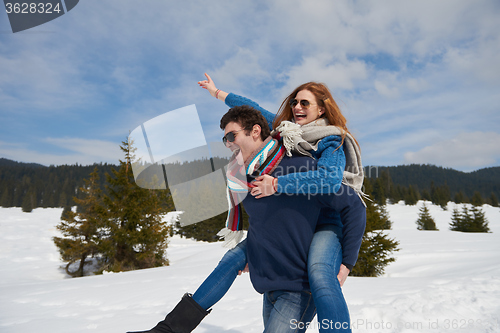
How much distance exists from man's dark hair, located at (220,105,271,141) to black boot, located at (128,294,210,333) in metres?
1.06

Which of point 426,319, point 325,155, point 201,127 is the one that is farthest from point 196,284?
point 325,155

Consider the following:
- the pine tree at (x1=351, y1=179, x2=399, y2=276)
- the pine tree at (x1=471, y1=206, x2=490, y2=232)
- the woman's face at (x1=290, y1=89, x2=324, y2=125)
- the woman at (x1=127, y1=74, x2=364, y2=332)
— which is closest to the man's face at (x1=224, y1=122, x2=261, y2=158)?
the woman at (x1=127, y1=74, x2=364, y2=332)

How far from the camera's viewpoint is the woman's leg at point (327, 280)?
4.71ft

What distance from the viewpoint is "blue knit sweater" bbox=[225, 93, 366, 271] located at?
1540 mm

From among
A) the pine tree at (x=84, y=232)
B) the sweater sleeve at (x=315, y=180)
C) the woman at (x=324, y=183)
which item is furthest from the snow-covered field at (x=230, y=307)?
the pine tree at (x=84, y=232)

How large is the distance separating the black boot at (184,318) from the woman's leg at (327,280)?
0.68m

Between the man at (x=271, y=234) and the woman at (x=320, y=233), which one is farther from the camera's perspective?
the man at (x=271, y=234)

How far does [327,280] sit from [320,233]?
28cm

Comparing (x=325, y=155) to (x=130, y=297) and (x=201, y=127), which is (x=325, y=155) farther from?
(x=130, y=297)

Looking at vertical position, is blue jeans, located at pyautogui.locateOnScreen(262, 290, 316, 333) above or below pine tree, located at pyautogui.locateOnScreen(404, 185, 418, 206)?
below

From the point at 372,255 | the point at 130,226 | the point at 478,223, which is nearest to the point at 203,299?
the point at 372,255

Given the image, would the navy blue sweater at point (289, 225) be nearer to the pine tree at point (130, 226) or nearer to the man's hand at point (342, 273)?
the man's hand at point (342, 273)

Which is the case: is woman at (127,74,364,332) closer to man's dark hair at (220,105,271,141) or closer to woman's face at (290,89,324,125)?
woman's face at (290,89,324,125)

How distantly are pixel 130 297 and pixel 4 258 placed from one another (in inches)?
1036
